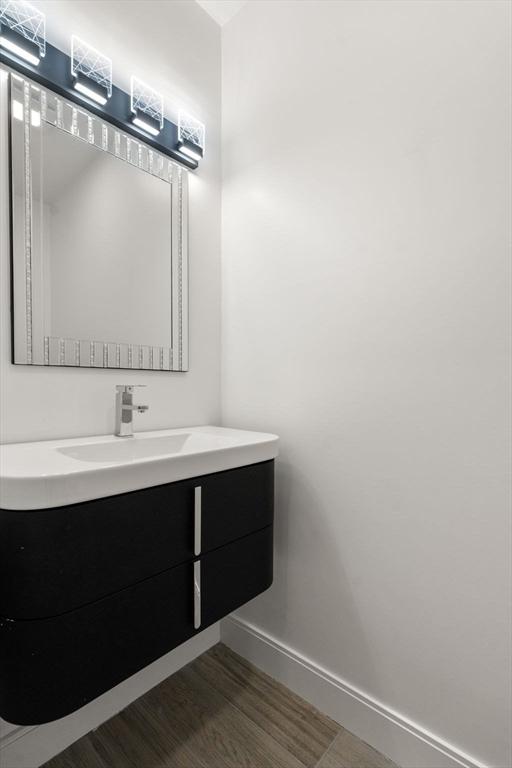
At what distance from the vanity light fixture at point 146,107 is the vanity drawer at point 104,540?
3.99 ft

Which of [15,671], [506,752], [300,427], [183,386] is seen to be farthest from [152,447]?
[506,752]

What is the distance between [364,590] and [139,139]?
5.59 feet

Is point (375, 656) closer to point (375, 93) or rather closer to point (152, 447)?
point (152, 447)

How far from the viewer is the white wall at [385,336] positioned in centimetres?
101

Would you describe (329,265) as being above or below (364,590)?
above

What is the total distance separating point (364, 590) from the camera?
4.09 ft

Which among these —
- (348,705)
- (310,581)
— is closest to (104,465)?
(310,581)

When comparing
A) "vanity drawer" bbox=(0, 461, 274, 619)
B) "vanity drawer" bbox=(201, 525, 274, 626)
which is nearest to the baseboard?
"vanity drawer" bbox=(201, 525, 274, 626)

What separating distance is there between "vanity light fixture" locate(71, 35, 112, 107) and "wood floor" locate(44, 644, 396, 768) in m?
1.99

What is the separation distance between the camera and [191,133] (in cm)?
152

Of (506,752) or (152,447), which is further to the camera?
(152,447)

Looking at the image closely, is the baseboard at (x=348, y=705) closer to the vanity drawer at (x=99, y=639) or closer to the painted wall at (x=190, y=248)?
the vanity drawer at (x=99, y=639)

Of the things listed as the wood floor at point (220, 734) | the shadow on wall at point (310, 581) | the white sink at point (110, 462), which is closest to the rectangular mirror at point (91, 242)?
the white sink at point (110, 462)

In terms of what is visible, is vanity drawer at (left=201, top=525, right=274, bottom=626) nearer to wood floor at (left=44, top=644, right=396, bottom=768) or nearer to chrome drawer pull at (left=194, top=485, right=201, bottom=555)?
chrome drawer pull at (left=194, top=485, right=201, bottom=555)
